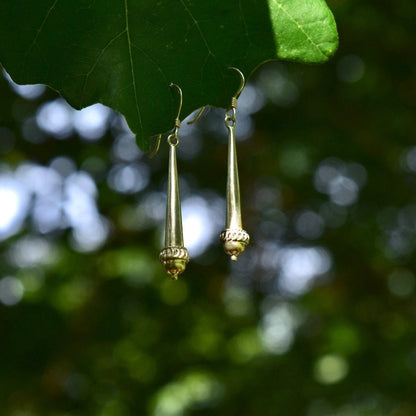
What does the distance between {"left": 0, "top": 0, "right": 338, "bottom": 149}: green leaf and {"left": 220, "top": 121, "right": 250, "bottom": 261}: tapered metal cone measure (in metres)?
0.14

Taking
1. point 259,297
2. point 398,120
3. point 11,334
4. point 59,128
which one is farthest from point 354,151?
point 11,334

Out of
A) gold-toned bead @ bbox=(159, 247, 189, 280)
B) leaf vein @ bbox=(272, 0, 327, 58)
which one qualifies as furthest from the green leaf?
gold-toned bead @ bbox=(159, 247, 189, 280)

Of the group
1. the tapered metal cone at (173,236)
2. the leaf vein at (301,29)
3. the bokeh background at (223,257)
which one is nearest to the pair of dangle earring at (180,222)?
the tapered metal cone at (173,236)

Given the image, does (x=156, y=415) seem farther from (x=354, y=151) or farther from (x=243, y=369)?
(x=354, y=151)

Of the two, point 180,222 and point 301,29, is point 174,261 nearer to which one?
point 180,222

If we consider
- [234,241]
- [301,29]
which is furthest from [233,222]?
[301,29]

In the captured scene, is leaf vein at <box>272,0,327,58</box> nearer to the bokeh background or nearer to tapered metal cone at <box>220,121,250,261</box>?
tapered metal cone at <box>220,121,250,261</box>

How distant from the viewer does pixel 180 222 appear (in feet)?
4.68

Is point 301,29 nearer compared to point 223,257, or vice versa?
point 301,29

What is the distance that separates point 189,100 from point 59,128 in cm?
429

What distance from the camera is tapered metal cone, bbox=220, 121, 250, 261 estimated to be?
134cm

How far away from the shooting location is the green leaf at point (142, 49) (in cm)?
145

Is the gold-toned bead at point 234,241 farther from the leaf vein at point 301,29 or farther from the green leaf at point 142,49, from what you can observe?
the leaf vein at point 301,29

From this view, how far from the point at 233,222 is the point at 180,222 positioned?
4.6 inches
